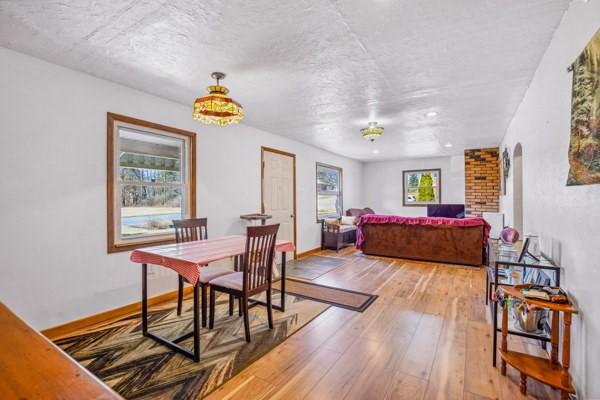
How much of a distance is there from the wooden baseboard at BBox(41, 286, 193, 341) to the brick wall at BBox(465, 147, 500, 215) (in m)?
6.36

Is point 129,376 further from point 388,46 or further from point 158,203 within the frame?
point 388,46

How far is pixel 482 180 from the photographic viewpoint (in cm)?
629

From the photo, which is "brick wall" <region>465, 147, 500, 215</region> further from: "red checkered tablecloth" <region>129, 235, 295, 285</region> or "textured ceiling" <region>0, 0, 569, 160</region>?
"red checkered tablecloth" <region>129, 235, 295, 285</region>

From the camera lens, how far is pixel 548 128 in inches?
82.6

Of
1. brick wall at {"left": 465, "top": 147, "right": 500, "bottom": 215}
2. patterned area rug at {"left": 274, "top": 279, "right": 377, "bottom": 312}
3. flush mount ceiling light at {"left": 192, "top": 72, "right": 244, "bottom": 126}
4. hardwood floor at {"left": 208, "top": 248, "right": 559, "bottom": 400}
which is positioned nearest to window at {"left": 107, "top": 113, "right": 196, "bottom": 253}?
flush mount ceiling light at {"left": 192, "top": 72, "right": 244, "bottom": 126}

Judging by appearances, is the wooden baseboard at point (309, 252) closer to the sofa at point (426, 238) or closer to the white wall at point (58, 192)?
the sofa at point (426, 238)

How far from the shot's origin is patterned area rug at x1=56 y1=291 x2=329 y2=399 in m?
1.82

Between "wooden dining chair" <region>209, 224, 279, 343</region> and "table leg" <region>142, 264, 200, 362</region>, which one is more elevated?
"wooden dining chair" <region>209, 224, 279, 343</region>

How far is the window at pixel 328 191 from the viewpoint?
22.0 feet

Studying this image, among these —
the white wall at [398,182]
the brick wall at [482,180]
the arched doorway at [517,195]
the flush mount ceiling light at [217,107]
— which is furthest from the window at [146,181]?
the white wall at [398,182]

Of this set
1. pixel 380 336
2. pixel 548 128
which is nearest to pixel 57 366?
pixel 380 336

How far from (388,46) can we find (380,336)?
2.38 meters

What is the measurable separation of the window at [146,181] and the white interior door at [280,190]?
1.52 metres

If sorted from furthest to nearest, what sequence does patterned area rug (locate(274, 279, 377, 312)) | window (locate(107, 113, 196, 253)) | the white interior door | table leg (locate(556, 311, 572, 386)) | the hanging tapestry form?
the white interior door
patterned area rug (locate(274, 279, 377, 312))
window (locate(107, 113, 196, 253))
table leg (locate(556, 311, 572, 386))
the hanging tapestry
